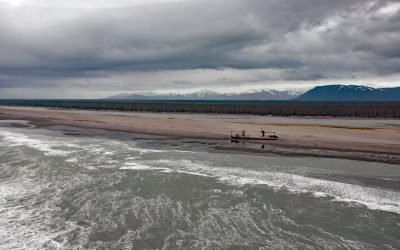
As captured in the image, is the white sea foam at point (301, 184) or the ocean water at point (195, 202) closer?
the ocean water at point (195, 202)

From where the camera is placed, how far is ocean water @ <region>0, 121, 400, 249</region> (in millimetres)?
13906

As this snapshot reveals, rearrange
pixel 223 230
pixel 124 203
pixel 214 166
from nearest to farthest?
pixel 223 230 < pixel 124 203 < pixel 214 166

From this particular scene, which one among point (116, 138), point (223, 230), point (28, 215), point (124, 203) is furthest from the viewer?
point (116, 138)

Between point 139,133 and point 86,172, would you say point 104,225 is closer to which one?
point 86,172

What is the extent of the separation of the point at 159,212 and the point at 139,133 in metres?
33.8

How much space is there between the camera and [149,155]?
31.2 metres

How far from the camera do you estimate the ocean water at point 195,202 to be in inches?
547

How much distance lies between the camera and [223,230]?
48.6ft

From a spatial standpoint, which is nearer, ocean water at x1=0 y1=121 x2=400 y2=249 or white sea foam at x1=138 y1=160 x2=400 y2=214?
ocean water at x1=0 y1=121 x2=400 y2=249

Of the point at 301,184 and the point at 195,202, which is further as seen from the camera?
the point at 301,184

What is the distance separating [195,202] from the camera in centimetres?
1830

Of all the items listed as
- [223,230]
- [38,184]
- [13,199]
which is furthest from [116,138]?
[223,230]

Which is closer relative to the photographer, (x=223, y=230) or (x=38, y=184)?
(x=223, y=230)

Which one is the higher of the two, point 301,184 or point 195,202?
point 301,184
